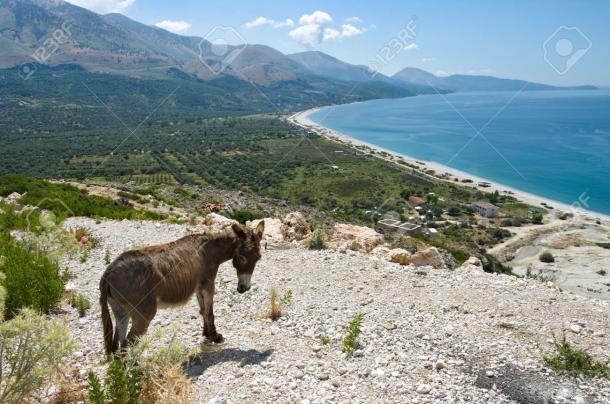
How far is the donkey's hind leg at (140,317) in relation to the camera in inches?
222

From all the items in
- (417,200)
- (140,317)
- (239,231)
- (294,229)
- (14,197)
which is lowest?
(417,200)

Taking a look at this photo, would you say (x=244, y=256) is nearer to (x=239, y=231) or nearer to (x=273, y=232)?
(x=239, y=231)

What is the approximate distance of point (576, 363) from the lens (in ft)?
20.4

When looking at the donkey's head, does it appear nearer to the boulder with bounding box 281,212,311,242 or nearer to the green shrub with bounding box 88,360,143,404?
the green shrub with bounding box 88,360,143,404

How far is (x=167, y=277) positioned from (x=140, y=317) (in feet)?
1.97

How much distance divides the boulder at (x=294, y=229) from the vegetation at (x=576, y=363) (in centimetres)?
963

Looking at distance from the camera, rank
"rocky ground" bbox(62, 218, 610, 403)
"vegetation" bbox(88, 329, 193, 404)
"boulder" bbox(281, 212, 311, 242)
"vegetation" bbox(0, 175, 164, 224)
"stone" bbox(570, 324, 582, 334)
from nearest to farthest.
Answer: "vegetation" bbox(88, 329, 193, 404) < "rocky ground" bbox(62, 218, 610, 403) < "stone" bbox(570, 324, 582, 334) < "boulder" bbox(281, 212, 311, 242) < "vegetation" bbox(0, 175, 164, 224)

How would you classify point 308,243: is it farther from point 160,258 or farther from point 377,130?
point 377,130


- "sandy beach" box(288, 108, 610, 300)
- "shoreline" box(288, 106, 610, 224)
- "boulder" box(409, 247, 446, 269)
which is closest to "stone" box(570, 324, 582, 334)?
"boulder" box(409, 247, 446, 269)

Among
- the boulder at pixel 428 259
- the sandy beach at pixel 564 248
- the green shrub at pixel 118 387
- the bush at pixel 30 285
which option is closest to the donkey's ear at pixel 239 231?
the green shrub at pixel 118 387

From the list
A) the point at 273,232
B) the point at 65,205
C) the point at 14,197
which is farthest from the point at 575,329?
the point at 14,197

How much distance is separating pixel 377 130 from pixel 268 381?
622 ft

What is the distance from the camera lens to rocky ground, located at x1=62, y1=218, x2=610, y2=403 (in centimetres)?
574

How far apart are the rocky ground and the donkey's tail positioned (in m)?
0.64
